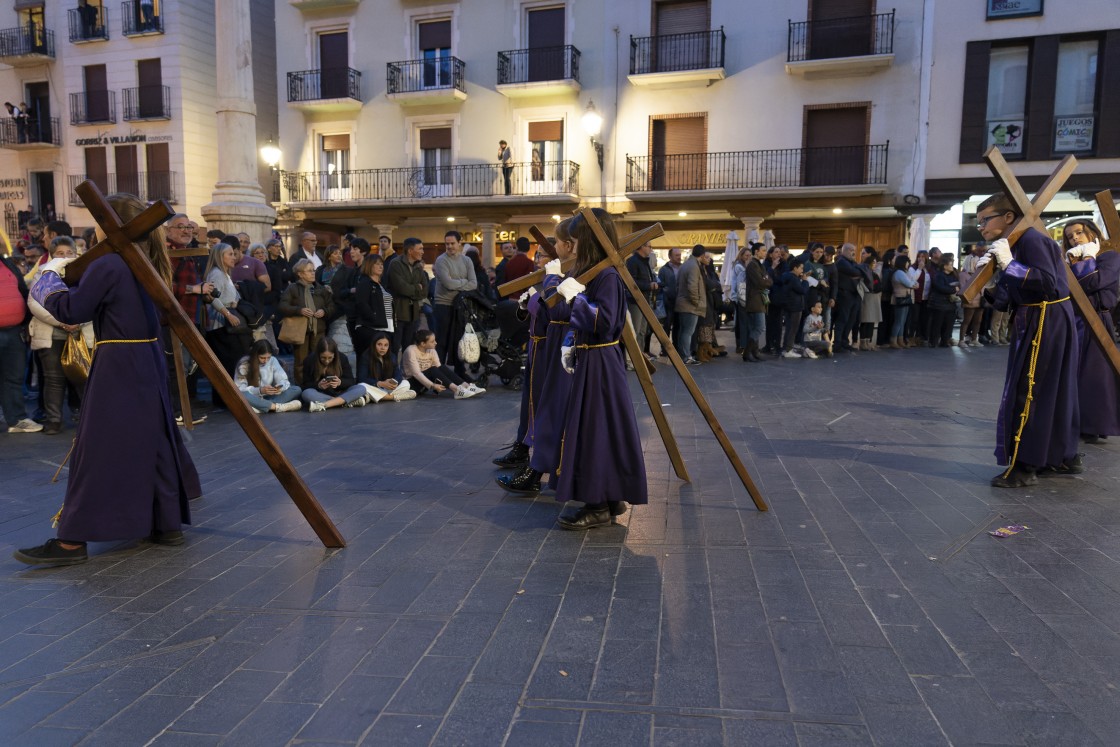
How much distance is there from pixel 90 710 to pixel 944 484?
4974 mm

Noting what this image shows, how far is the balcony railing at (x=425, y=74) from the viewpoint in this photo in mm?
23750

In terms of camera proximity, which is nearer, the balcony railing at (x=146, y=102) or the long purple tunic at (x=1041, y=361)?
the long purple tunic at (x=1041, y=361)

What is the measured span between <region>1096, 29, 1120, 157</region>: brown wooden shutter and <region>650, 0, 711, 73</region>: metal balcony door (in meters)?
9.61

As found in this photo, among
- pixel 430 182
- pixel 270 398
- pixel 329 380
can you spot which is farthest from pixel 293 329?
pixel 430 182

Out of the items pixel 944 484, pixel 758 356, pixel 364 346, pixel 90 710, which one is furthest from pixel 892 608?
pixel 758 356

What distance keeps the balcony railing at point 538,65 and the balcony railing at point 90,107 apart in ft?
45.0

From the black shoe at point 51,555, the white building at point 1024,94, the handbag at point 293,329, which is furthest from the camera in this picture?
the white building at point 1024,94

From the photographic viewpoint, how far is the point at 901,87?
68.2ft

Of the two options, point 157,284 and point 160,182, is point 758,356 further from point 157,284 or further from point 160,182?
point 160,182

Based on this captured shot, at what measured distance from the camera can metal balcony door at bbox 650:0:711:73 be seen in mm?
21938

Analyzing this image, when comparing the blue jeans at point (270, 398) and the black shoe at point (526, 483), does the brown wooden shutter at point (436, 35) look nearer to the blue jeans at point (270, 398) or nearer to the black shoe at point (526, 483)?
the blue jeans at point (270, 398)

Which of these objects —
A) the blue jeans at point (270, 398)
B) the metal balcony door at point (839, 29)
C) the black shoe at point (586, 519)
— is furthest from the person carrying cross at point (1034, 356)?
the metal balcony door at point (839, 29)

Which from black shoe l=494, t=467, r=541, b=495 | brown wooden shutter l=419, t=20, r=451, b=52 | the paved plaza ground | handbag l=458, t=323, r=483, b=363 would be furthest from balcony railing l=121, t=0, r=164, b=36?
black shoe l=494, t=467, r=541, b=495

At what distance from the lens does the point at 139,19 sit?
25.9 m
